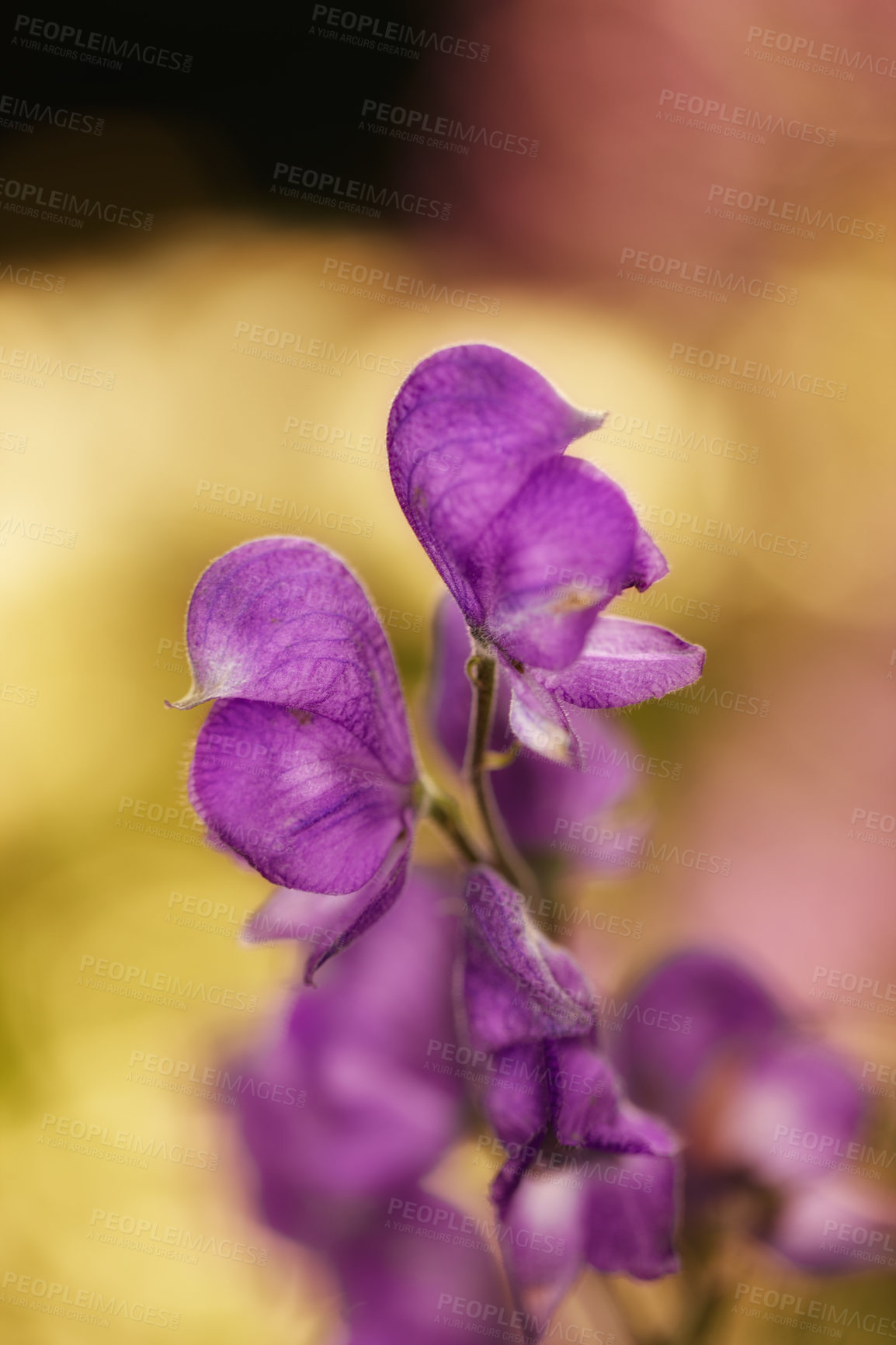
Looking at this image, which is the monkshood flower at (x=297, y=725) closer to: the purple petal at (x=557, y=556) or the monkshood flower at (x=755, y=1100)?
the purple petal at (x=557, y=556)

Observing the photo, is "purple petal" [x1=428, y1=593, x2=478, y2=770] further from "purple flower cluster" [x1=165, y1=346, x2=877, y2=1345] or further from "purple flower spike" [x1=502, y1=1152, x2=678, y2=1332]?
"purple flower spike" [x1=502, y1=1152, x2=678, y2=1332]

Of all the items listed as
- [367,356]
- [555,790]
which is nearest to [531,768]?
[555,790]

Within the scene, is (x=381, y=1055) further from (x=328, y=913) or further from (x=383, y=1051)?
(x=328, y=913)

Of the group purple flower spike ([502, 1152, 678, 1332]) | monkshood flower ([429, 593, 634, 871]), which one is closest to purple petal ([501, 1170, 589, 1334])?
purple flower spike ([502, 1152, 678, 1332])

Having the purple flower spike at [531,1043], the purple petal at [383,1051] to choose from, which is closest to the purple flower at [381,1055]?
the purple petal at [383,1051]

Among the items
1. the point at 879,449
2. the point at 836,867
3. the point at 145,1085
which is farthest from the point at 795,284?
the point at 145,1085

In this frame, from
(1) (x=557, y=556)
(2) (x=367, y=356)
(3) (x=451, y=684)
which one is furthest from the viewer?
(2) (x=367, y=356)
